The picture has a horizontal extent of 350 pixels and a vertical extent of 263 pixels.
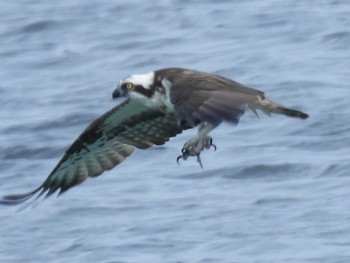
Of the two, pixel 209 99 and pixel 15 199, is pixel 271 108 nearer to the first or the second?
pixel 209 99

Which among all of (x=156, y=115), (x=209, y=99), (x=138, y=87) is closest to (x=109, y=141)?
(x=156, y=115)

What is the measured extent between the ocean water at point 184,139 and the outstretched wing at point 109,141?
75.4 inches

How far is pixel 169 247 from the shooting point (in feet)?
41.0

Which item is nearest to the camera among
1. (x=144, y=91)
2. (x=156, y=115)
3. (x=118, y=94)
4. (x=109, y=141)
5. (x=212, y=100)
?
(x=212, y=100)

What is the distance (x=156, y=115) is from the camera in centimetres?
1015

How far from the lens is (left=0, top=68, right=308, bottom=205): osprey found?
8391 mm

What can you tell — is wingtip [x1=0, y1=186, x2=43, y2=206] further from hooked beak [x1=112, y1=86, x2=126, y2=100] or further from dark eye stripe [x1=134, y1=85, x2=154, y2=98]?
dark eye stripe [x1=134, y1=85, x2=154, y2=98]

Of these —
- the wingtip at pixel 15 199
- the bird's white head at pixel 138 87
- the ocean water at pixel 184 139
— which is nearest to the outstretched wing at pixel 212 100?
the bird's white head at pixel 138 87

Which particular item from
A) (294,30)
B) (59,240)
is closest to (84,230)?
(59,240)

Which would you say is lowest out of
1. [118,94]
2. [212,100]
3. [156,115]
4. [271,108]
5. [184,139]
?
[184,139]

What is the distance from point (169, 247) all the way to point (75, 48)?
6.83 meters

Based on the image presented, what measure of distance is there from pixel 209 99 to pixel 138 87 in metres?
1.06

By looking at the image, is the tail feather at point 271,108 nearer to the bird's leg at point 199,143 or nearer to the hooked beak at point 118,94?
the bird's leg at point 199,143

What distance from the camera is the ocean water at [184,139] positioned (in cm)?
1267
